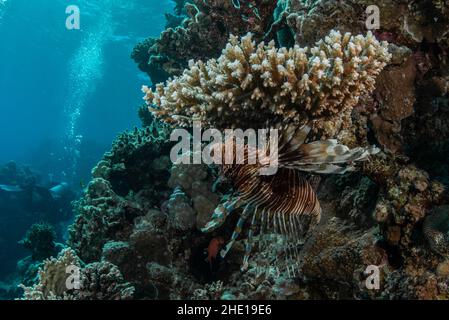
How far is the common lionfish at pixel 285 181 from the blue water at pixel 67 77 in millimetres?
29376

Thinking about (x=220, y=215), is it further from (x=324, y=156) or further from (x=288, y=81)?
(x=288, y=81)

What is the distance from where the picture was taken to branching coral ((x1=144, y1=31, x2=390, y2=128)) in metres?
2.76

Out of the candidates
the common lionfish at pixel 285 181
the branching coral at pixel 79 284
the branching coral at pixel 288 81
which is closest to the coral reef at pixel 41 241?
the branching coral at pixel 79 284

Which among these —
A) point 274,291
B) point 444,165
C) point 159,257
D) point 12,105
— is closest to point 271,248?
point 274,291

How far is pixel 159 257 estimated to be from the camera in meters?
4.36

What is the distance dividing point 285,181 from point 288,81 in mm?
834

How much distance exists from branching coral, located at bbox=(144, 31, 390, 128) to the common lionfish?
400 millimetres

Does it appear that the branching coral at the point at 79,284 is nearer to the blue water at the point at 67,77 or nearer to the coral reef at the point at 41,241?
the coral reef at the point at 41,241

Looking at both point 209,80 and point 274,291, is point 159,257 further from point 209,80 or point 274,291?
point 209,80

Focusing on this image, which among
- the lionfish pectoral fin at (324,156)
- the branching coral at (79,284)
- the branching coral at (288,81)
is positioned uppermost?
the branching coral at (288,81)

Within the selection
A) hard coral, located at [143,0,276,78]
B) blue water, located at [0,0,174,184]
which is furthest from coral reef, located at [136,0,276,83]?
blue water, located at [0,0,174,184]

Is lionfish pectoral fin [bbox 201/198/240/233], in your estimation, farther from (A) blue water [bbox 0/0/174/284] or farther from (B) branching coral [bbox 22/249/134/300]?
(A) blue water [bbox 0/0/174/284]

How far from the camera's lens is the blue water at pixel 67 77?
108 feet

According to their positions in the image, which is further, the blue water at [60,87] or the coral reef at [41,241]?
the blue water at [60,87]
